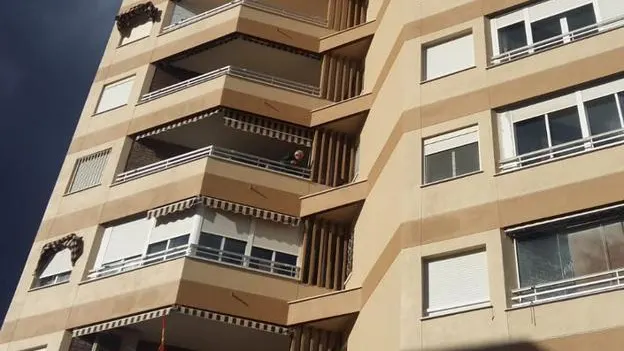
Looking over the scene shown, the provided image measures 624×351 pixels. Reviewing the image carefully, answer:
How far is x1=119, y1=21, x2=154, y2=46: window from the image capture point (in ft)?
82.5

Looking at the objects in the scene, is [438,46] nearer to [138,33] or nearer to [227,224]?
[227,224]

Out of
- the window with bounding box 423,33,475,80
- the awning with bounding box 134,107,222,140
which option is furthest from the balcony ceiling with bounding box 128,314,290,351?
the window with bounding box 423,33,475,80

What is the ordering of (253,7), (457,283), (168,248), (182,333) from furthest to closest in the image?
(253,7) < (168,248) < (182,333) < (457,283)

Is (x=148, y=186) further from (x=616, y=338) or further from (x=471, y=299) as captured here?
(x=616, y=338)

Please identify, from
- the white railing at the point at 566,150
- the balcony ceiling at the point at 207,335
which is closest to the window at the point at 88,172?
the balcony ceiling at the point at 207,335

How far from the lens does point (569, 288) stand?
12.7m

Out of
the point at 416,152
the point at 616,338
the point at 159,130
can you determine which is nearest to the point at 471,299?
the point at 616,338

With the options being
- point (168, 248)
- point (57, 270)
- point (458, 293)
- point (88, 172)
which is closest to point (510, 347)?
point (458, 293)

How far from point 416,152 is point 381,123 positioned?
299 centimetres

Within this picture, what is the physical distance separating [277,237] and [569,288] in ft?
27.6

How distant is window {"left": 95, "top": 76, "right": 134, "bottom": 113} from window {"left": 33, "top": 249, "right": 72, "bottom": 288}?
5399 millimetres

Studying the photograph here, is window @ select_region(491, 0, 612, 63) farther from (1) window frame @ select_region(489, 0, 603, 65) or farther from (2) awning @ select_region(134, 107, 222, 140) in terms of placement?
(2) awning @ select_region(134, 107, 222, 140)

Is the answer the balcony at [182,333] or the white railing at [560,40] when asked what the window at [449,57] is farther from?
the balcony at [182,333]

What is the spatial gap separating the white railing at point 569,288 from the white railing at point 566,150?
2.57 meters
